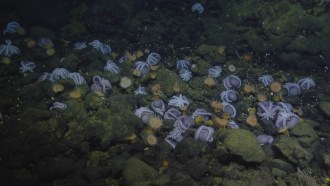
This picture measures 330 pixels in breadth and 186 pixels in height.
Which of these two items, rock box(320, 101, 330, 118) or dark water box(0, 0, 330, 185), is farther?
rock box(320, 101, 330, 118)

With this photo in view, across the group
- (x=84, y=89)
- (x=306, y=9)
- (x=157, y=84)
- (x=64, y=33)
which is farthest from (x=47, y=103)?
(x=306, y=9)

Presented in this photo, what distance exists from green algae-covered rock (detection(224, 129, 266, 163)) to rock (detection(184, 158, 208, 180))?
0.76m

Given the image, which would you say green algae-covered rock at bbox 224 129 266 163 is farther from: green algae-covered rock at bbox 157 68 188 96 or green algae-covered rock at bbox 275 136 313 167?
green algae-covered rock at bbox 157 68 188 96

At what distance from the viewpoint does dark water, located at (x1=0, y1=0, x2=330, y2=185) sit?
638cm

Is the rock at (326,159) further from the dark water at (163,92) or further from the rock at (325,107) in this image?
the rock at (325,107)

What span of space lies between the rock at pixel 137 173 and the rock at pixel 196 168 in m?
0.81

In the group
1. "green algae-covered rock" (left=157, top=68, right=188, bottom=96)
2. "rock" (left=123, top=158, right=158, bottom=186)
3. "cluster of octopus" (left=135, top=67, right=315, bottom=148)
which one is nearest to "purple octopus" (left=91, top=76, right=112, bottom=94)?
"cluster of octopus" (left=135, top=67, right=315, bottom=148)

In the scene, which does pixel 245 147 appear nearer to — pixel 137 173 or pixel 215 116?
pixel 215 116

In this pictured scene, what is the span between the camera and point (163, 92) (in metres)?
9.20

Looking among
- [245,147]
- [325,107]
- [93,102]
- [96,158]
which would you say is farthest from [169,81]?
[325,107]

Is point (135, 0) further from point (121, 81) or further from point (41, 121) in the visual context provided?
point (41, 121)

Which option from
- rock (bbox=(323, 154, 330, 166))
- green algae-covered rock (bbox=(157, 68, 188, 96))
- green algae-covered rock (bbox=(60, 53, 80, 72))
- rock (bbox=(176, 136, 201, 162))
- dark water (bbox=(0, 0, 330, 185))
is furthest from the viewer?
green algae-covered rock (bbox=(60, 53, 80, 72))

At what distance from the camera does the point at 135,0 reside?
12.0 m

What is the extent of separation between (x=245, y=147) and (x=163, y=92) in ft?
10.5
